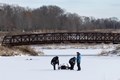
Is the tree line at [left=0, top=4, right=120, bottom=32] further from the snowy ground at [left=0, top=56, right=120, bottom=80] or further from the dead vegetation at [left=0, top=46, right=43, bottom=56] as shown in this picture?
the snowy ground at [left=0, top=56, right=120, bottom=80]

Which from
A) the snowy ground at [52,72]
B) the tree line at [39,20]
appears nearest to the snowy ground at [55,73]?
the snowy ground at [52,72]

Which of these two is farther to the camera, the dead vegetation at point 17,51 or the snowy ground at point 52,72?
the dead vegetation at point 17,51

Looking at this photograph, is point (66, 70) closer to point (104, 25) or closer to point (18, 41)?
point (18, 41)

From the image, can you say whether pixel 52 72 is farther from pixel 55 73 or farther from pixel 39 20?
pixel 39 20

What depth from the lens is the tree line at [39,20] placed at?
476 ft

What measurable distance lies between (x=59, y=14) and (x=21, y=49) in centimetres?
11720

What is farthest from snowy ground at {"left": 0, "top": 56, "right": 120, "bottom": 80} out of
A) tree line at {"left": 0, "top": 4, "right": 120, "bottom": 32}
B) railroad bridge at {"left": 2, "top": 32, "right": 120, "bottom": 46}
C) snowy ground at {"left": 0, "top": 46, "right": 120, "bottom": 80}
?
tree line at {"left": 0, "top": 4, "right": 120, "bottom": 32}

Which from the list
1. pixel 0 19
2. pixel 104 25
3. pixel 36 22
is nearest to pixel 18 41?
pixel 0 19

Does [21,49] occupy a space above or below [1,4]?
below

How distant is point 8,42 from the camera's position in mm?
63969

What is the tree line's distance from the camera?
145 meters

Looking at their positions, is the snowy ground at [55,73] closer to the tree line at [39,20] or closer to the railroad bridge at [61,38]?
the railroad bridge at [61,38]

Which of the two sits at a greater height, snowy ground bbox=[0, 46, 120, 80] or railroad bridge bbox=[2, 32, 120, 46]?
railroad bridge bbox=[2, 32, 120, 46]

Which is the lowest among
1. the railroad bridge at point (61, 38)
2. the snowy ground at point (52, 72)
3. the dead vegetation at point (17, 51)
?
the dead vegetation at point (17, 51)
